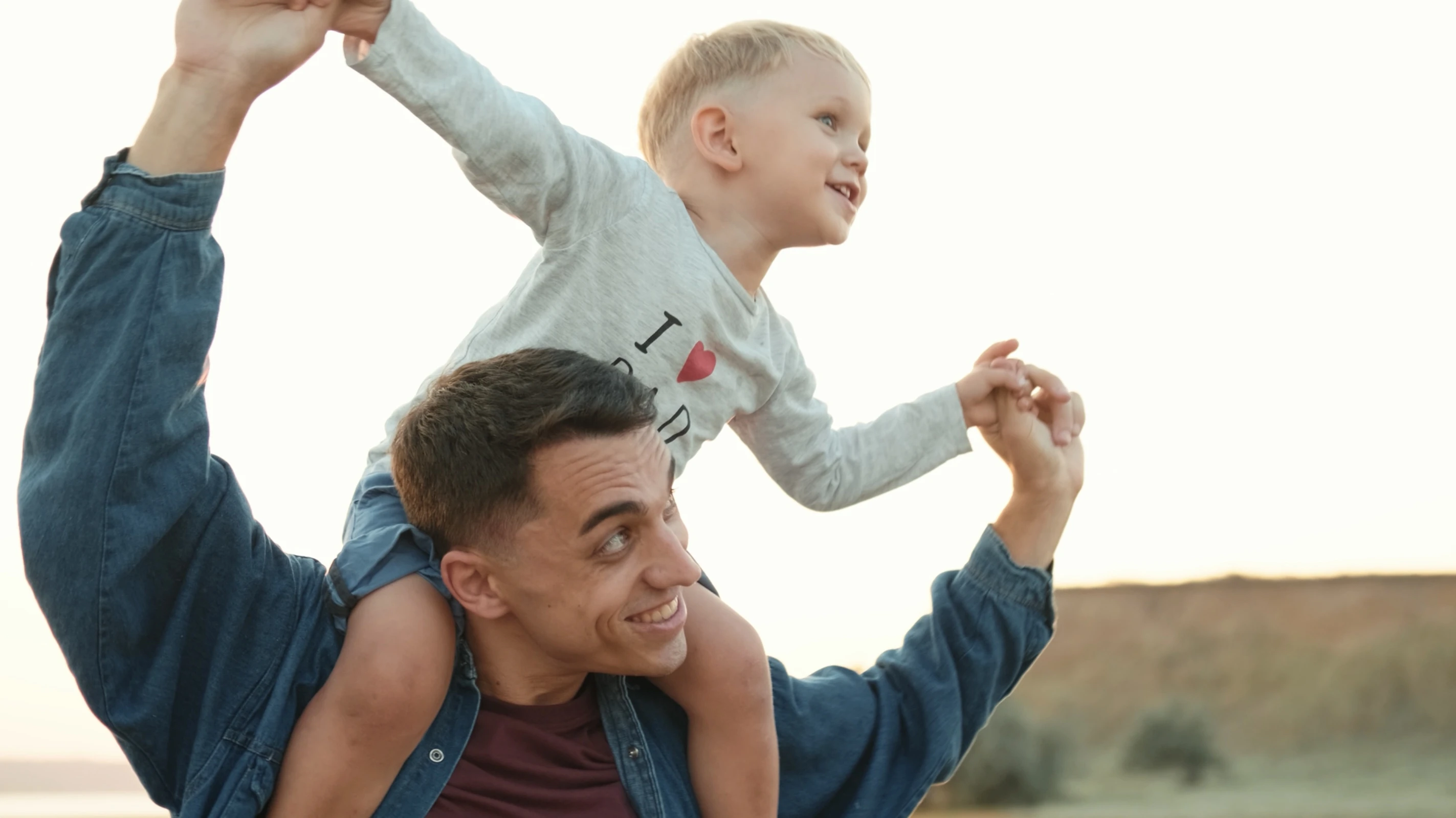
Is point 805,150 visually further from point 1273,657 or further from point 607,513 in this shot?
point 1273,657

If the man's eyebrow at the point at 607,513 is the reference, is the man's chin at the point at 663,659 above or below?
below

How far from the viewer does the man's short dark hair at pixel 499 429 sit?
180 cm

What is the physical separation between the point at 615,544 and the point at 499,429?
21cm

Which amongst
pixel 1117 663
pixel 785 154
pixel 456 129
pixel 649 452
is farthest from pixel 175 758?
pixel 1117 663

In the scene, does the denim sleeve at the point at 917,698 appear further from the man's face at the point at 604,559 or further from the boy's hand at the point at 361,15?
the boy's hand at the point at 361,15

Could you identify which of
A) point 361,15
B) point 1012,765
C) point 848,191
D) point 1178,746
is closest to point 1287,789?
point 1178,746

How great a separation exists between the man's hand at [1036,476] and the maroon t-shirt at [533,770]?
34.6 inches

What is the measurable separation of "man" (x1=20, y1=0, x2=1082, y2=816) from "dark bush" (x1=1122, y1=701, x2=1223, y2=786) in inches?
469

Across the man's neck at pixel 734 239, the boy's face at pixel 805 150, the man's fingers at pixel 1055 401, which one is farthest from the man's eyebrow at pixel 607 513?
the man's fingers at pixel 1055 401

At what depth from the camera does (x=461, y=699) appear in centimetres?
190

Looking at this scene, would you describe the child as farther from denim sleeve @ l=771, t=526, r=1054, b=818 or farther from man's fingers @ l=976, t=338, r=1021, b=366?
denim sleeve @ l=771, t=526, r=1054, b=818

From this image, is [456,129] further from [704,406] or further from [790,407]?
[790,407]

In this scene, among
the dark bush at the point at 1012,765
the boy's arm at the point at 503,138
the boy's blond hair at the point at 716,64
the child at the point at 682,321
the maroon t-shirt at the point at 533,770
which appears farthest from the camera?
the dark bush at the point at 1012,765

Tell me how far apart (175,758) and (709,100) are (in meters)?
1.33
